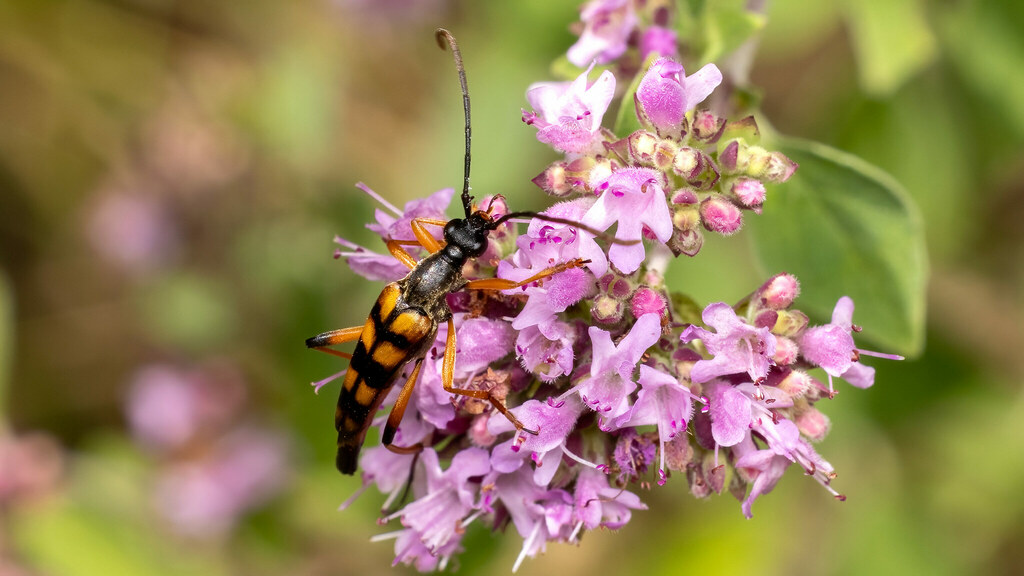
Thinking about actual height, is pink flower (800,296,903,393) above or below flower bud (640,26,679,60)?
below

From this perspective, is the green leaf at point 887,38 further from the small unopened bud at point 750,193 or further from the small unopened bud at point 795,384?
the small unopened bud at point 795,384

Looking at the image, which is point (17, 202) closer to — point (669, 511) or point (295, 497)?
point (295, 497)

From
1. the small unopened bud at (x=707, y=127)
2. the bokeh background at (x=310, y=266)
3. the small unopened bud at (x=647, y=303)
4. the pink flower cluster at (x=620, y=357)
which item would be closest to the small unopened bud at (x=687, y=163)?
the pink flower cluster at (x=620, y=357)

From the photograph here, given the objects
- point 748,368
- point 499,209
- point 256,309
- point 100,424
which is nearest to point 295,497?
point 256,309

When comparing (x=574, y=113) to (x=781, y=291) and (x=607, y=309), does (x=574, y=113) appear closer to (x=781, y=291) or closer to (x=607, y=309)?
(x=607, y=309)

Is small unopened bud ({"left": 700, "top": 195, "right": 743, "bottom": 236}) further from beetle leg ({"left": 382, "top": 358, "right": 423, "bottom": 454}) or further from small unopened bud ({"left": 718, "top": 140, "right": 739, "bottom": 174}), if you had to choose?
beetle leg ({"left": 382, "top": 358, "right": 423, "bottom": 454})

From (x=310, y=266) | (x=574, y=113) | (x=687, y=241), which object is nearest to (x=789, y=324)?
(x=687, y=241)

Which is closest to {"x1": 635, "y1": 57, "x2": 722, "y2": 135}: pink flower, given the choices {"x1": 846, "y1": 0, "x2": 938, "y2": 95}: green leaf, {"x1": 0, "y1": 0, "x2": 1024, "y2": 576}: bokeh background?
{"x1": 846, "y1": 0, "x2": 938, "y2": 95}: green leaf

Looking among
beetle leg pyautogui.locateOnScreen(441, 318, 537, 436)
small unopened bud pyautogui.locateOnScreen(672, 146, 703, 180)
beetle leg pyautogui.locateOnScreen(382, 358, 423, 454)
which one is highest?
small unopened bud pyautogui.locateOnScreen(672, 146, 703, 180)
